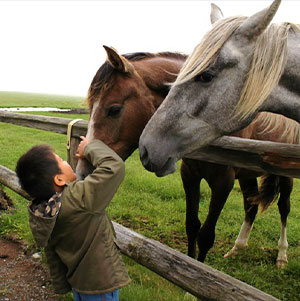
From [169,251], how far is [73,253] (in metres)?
0.80

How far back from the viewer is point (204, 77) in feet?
5.71

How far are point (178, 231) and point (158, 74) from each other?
8.93 ft

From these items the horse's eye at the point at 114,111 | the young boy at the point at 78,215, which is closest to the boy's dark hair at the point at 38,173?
the young boy at the point at 78,215

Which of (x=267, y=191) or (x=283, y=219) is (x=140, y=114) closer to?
(x=267, y=191)

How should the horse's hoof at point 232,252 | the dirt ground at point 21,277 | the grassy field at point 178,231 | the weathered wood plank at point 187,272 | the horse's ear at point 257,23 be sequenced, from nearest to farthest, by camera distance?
the horse's ear at point 257,23 < the weathered wood plank at point 187,272 < the dirt ground at point 21,277 < the grassy field at point 178,231 < the horse's hoof at point 232,252

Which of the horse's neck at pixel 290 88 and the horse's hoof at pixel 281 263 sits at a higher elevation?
the horse's neck at pixel 290 88

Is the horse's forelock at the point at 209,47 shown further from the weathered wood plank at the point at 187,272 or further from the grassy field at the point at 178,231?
the grassy field at the point at 178,231

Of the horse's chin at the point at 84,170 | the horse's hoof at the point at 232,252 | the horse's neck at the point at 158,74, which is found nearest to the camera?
the horse's chin at the point at 84,170

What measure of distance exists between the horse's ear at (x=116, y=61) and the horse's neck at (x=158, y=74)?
0.68 feet

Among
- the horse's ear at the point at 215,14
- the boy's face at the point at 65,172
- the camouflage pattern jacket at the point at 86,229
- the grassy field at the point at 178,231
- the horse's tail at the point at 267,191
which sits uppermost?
the horse's ear at the point at 215,14

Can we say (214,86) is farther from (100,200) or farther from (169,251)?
(169,251)

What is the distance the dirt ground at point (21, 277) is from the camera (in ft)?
9.35

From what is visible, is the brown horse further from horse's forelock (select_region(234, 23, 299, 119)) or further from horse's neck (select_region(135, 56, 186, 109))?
horse's forelock (select_region(234, 23, 299, 119))

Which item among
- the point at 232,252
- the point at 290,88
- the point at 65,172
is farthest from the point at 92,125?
the point at 232,252
